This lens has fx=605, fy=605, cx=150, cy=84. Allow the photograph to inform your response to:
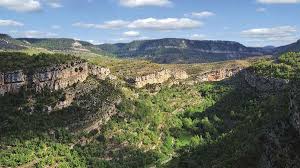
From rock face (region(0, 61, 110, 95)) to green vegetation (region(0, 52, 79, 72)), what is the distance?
211cm

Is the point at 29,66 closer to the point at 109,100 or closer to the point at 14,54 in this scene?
the point at 14,54

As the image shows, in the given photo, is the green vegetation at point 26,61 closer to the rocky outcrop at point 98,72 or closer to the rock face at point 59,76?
the rock face at point 59,76

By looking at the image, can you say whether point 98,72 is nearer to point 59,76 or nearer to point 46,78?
point 59,76

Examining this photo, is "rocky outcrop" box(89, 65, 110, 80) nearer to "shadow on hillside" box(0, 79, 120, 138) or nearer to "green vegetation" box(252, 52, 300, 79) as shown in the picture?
"shadow on hillside" box(0, 79, 120, 138)

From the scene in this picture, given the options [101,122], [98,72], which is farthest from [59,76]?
[98,72]

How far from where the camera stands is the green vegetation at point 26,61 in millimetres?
162587

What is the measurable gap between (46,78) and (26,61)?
9.84 metres

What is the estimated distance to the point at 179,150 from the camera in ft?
568

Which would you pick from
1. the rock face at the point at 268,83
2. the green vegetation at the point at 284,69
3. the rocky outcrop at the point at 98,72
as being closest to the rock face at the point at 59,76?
the rocky outcrop at the point at 98,72

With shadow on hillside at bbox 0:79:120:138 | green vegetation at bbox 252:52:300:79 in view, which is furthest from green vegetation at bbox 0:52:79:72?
green vegetation at bbox 252:52:300:79

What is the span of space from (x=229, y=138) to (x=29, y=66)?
6568 centimetres

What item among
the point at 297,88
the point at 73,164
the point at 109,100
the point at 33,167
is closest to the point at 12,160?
the point at 33,167

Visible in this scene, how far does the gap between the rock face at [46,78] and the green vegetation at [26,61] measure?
83.2 inches

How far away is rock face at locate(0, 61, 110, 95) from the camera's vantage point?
15775cm
